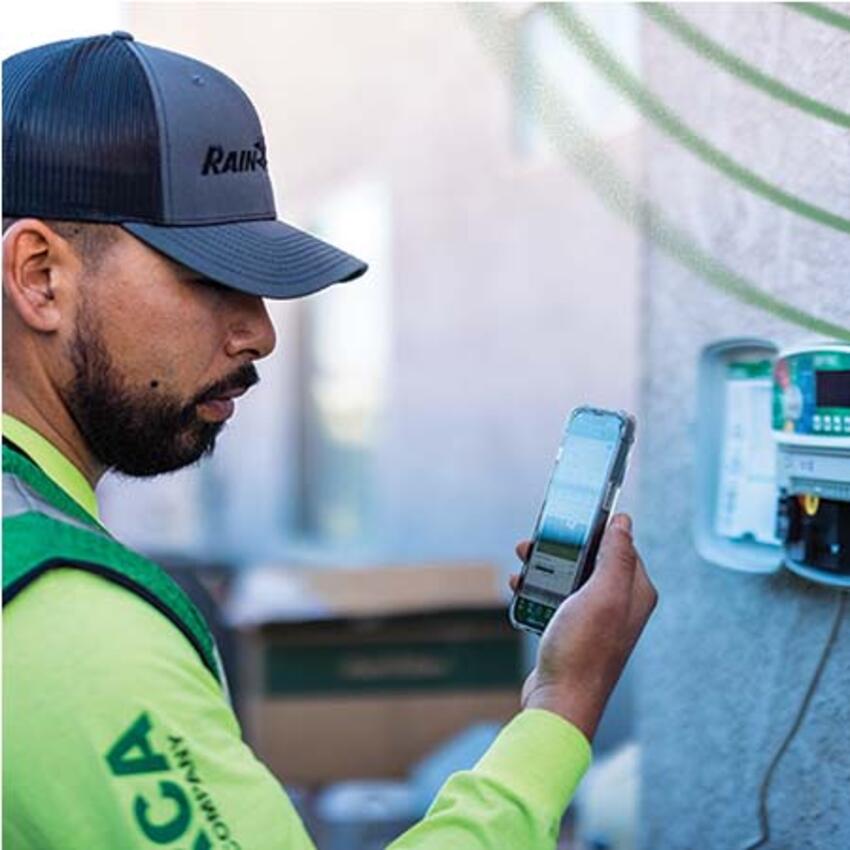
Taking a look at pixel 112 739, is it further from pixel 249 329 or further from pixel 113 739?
pixel 249 329

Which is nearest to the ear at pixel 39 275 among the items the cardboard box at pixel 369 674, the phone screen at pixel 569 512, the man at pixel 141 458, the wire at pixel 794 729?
the man at pixel 141 458

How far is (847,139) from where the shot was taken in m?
1.81

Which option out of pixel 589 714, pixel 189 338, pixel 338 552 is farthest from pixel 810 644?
pixel 338 552

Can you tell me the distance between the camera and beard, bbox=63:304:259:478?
1.60m

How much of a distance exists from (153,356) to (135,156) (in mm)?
192

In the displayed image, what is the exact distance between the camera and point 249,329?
1668 mm

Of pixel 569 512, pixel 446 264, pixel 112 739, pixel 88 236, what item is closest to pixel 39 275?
pixel 88 236

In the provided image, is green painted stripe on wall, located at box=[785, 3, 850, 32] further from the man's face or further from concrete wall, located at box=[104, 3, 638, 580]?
concrete wall, located at box=[104, 3, 638, 580]

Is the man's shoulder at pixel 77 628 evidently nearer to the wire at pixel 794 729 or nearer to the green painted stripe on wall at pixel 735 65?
the wire at pixel 794 729

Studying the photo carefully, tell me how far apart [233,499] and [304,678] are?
4.93 metres

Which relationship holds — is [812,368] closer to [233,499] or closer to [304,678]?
[304,678]

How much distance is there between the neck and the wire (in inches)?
33.7

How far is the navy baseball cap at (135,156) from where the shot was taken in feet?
5.17

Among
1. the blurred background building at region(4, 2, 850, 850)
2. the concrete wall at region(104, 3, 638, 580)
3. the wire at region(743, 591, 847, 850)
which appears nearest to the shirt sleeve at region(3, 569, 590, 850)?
the blurred background building at region(4, 2, 850, 850)
